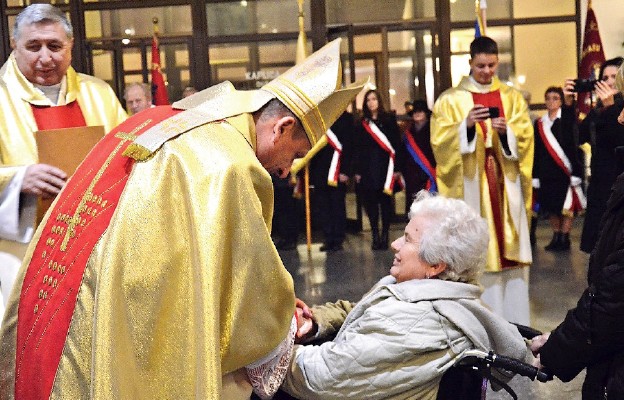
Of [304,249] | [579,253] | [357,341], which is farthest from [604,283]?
[304,249]

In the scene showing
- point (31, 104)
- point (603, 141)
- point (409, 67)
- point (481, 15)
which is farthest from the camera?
point (409, 67)

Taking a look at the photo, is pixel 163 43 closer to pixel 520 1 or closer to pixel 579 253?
pixel 520 1

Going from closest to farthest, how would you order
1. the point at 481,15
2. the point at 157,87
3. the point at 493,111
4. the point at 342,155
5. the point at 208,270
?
the point at 208,270
the point at 493,111
the point at 481,15
the point at 157,87
the point at 342,155

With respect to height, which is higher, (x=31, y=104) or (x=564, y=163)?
(x=31, y=104)

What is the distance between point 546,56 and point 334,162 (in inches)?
131

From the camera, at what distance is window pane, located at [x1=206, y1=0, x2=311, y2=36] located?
11.3 m

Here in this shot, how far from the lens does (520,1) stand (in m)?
11.2

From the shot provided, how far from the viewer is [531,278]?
7406 mm

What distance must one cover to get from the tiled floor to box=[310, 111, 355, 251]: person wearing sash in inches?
9.0

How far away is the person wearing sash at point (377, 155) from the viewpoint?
31.1 ft

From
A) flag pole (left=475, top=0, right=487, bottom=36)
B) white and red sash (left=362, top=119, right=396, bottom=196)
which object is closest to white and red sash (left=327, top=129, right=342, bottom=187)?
white and red sash (left=362, top=119, right=396, bottom=196)

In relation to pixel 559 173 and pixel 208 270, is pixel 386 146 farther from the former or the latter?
pixel 208 270

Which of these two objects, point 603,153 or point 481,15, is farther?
point 603,153

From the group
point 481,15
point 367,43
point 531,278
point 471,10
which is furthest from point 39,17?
point 471,10
